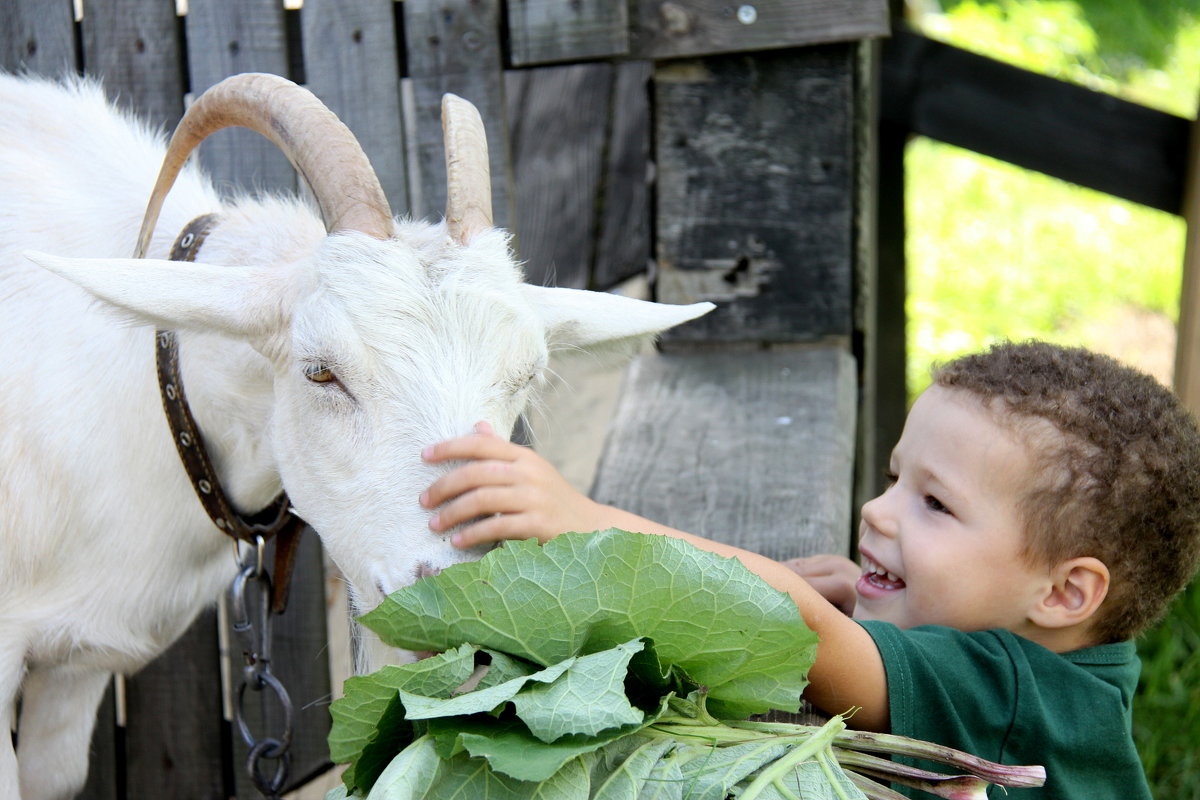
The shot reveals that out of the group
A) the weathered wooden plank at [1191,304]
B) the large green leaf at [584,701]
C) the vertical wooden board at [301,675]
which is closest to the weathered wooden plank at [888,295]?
the weathered wooden plank at [1191,304]

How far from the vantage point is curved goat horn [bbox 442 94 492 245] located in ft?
6.85

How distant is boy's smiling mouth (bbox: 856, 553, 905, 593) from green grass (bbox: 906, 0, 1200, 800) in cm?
366

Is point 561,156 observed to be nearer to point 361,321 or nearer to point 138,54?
point 138,54

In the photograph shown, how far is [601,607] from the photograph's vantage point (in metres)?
1.52

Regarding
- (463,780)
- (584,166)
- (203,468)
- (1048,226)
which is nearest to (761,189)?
(203,468)

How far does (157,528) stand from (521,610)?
1.20 metres

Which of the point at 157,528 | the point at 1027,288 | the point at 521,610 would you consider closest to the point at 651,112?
the point at 157,528

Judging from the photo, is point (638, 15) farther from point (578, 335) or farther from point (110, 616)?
point (110, 616)

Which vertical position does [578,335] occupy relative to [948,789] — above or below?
above

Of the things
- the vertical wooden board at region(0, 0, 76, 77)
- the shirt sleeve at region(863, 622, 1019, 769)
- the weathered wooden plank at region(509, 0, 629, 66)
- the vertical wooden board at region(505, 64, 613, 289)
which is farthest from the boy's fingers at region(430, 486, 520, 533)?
the vertical wooden board at region(505, 64, 613, 289)

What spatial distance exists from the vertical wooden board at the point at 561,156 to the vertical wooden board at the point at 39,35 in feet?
6.59

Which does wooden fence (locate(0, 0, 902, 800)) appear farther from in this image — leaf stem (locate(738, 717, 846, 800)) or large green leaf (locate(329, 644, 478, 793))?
large green leaf (locate(329, 644, 478, 793))

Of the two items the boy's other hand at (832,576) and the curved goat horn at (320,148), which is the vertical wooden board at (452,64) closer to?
the curved goat horn at (320,148)

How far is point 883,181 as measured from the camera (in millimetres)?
5035
